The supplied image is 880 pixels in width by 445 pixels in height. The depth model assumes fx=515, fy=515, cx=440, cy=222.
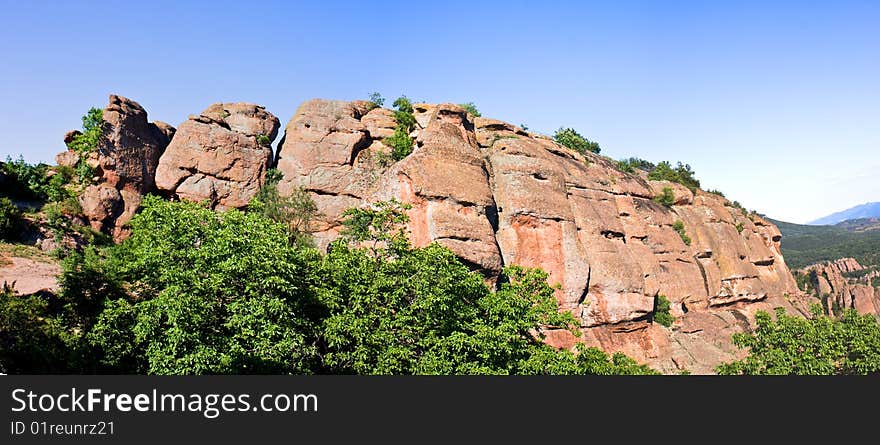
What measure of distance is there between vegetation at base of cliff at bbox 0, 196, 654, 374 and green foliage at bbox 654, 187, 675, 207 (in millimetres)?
34699

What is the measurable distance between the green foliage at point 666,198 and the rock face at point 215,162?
121 feet

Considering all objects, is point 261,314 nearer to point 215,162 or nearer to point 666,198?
point 215,162

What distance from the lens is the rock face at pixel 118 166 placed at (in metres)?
33.2

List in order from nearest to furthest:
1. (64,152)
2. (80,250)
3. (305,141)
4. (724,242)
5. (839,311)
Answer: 1. (80,250)
2. (64,152)
3. (305,141)
4. (724,242)
5. (839,311)

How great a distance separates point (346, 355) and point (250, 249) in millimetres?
4959

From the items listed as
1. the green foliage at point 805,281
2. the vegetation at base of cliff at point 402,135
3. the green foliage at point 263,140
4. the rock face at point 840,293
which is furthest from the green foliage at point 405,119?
the green foliage at point 805,281

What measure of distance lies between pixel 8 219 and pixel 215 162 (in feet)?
43.3

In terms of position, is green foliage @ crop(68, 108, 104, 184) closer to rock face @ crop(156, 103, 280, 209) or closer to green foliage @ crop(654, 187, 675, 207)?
rock face @ crop(156, 103, 280, 209)

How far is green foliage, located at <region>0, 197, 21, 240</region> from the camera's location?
27.6 m

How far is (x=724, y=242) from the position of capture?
50406mm

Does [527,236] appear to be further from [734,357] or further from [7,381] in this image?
[7,381]

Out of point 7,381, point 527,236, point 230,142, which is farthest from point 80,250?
point 527,236

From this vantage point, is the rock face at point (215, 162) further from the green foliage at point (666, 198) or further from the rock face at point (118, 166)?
the green foliage at point (666, 198)

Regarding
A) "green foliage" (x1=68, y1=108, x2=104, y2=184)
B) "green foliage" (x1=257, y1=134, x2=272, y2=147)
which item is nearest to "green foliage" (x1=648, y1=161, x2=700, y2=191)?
"green foliage" (x1=257, y1=134, x2=272, y2=147)
